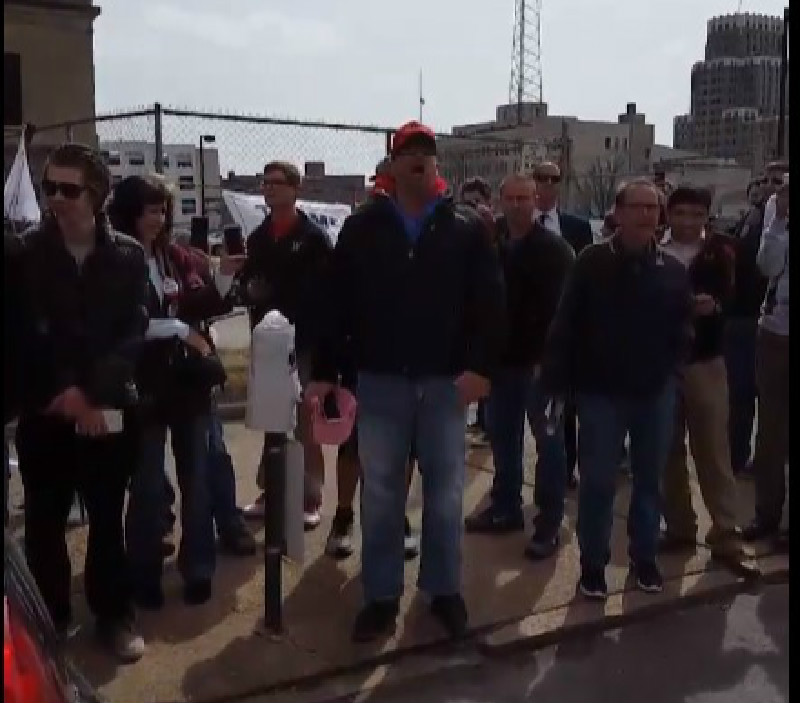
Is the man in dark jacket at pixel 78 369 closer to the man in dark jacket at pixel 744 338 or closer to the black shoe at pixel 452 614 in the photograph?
the black shoe at pixel 452 614

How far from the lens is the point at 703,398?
17.5 ft

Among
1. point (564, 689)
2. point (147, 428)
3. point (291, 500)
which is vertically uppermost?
point (147, 428)

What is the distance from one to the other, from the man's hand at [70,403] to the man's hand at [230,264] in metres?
1.44

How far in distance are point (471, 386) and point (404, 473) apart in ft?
1.66

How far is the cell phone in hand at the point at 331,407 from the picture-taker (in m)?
4.46

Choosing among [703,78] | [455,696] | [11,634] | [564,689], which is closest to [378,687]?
[455,696]

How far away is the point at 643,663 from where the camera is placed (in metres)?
4.32

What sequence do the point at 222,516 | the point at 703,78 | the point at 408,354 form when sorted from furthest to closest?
the point at 703,78, the point at 222,516, the point at 408,354

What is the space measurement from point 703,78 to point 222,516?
31.9m

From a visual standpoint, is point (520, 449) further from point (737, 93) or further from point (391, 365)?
point (737, 93)

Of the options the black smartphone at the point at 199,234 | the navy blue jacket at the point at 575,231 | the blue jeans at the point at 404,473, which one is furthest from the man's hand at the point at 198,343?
the navy blue jacket at the point at 575,231

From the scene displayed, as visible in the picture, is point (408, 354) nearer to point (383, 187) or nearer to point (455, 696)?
point (383, 187)

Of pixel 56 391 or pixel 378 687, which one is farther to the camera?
pixel 378 687

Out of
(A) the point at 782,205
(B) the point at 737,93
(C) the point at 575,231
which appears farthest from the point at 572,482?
(B) the point at 737,93
